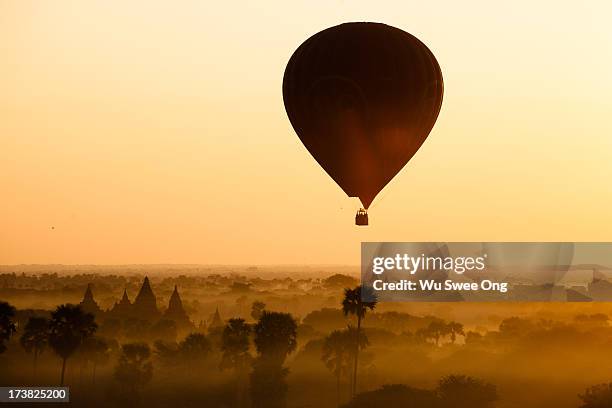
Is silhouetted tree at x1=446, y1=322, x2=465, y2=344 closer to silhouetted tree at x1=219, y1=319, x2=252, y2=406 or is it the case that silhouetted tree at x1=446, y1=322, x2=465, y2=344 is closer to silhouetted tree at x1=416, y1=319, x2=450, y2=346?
silhouetted tree at x1=416, y1=319, x2=450, y2=346

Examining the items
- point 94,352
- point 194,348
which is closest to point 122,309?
point 194,348

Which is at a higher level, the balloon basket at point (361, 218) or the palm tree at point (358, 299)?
the balloon basket at point (361, 218)

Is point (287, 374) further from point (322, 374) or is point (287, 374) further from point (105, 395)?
point (105, 395)

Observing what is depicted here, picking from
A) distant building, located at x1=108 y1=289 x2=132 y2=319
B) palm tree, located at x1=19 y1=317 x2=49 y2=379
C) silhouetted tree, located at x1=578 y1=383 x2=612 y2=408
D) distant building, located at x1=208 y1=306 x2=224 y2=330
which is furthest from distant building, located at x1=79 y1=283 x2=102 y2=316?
silhouetted tree, located at x1=578 y1=383 x2=612 y2=408

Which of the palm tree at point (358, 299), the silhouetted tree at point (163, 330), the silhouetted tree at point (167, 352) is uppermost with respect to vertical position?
the palm tree at point (358, 299)

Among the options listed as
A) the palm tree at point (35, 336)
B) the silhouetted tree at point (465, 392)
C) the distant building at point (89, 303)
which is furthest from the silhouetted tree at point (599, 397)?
the distant building at point (89, 303)

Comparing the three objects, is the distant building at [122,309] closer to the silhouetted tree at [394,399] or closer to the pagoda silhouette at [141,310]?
the pagoda silhouette at [141,310]
